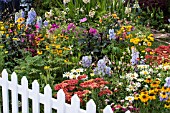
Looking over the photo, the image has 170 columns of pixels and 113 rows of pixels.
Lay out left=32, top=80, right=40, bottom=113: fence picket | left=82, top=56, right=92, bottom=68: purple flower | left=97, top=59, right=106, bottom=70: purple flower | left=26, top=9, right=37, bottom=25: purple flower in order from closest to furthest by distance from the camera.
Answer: left=32, top=80, right=40, bottom=113: fence picket → left=97, top=59, right=106, bottom=70: purple flower → left=82, top=56, right=92, bottom=68: purple flower → left=26, top=9, right=37, bottom=25: purple flower

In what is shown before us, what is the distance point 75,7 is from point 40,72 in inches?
137

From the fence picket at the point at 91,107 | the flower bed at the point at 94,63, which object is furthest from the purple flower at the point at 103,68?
the fence picket at the point at 91,107

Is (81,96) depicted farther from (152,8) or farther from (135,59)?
(152,8)

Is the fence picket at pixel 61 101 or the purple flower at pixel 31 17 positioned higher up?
the purple flower at pixel 31 17

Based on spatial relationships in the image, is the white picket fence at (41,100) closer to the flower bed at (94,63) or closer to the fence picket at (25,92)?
the fence picket at (25,92)

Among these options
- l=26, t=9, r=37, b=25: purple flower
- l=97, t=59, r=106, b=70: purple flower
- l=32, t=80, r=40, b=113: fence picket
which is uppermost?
l=26, t=9, r=37, b=25: purple flower

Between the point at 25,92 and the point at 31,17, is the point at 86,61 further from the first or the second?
the point at 31,17

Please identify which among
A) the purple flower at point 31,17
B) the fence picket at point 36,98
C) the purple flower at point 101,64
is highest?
the purple flower at point 31,17

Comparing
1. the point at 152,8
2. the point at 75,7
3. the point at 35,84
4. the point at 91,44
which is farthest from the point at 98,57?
the point at 152,8

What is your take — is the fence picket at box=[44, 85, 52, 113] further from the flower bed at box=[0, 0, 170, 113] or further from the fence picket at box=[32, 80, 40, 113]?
the flower bed at box=[0, 0, 170, 113]

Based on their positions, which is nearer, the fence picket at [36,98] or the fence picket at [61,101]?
the fence picket at [61,101]

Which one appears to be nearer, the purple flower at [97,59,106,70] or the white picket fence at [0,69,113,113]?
the white picket fence at [0,69,113,113]

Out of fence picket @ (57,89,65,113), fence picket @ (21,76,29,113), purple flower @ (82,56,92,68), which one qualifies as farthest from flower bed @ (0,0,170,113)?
fence picket @ (57,89,65,113)

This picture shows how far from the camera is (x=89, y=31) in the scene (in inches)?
214
